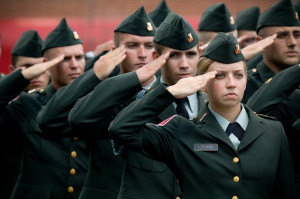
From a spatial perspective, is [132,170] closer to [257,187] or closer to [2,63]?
[257,187]

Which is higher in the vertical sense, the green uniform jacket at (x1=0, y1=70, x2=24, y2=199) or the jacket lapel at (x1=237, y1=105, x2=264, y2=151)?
the jacket lapel at (x1=237, y1=105, x2=264, y2=151)

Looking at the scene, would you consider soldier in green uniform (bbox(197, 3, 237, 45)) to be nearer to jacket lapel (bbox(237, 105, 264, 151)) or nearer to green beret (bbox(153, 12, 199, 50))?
green beret (bbox(153, 12, 199, 50))

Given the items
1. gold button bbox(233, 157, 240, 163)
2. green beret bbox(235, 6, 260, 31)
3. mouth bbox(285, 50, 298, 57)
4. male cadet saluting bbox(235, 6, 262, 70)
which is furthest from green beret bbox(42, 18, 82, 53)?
gold button bbox(233, 157, 240, 163)

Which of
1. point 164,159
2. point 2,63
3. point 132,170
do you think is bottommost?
point 2,63

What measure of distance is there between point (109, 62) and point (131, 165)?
2.36 feet

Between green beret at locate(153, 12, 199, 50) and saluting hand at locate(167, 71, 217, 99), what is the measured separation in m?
0.73

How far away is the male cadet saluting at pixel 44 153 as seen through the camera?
5719 millimetres

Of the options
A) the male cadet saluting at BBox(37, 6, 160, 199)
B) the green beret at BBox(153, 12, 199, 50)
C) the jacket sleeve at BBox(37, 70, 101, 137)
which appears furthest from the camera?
the jacket sleeve at BBox(37, 70, 101, 137)

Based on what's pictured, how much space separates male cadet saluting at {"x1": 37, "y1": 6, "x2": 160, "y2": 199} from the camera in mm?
4652

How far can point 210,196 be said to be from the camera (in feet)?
13.1

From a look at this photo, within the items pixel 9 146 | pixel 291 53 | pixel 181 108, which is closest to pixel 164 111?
pixel 181 108

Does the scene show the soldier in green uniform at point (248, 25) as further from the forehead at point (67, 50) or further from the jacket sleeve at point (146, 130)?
the jacket sleeve at point (146, 130)

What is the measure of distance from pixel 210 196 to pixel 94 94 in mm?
1021

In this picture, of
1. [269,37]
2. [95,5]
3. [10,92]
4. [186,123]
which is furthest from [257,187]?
[95,5]
